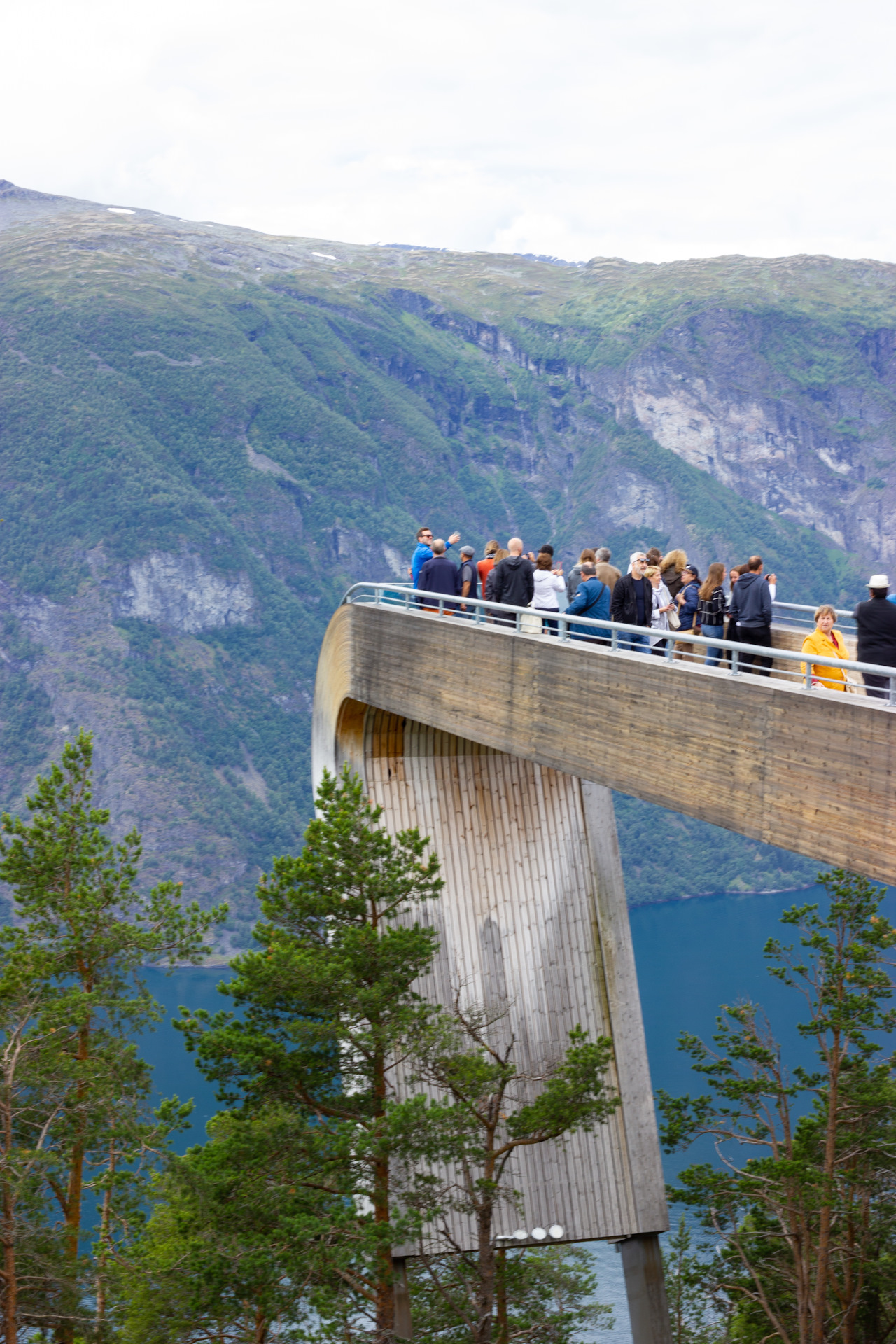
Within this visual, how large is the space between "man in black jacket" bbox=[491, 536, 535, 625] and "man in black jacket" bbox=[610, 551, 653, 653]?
3.31ft

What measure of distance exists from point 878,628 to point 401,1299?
8.06 meters

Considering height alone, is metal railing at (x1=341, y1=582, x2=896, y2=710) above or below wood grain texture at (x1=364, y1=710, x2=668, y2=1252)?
above

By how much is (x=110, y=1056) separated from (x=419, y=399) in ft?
523

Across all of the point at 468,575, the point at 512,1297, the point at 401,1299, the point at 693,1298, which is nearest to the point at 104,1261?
the point at 401,1299

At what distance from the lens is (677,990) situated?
2482 inches

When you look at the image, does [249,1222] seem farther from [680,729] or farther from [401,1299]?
[680,729]

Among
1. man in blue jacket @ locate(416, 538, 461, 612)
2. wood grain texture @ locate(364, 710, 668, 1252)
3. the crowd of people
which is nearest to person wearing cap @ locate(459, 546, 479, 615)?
man in blue jacket @ locate(416, 538, 461, 612)

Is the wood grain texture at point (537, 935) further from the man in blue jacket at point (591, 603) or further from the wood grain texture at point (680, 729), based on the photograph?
the man in blue jacket at point (591, 603)

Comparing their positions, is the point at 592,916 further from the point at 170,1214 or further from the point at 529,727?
the point at 170,1214

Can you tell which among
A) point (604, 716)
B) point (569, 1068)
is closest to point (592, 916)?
point (569, 1068)

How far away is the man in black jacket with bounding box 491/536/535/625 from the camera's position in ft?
32.9

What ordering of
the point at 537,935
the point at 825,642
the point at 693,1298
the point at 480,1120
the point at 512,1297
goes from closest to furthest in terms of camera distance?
the point at 825,642
the point at 480,1120
the point at 537,935
the point at 693,1298
the point at 512,1297

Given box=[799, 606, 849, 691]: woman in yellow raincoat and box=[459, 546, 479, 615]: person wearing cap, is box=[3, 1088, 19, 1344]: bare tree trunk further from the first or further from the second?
box=[799, 606, 849, 691]: woman in yellow raincoat

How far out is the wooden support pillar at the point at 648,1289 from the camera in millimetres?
12031
